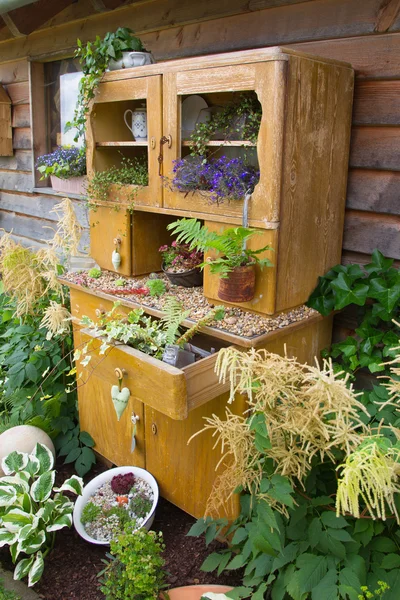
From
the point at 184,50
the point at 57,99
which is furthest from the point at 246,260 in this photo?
the point at 57,99

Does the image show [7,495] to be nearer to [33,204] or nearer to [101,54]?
[101,54]

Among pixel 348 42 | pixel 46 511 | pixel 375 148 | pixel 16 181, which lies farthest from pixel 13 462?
pixel 16 181

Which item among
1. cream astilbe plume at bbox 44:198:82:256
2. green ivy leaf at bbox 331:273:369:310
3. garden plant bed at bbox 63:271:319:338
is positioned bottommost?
garden plant bed at bbox 63:271:319:338

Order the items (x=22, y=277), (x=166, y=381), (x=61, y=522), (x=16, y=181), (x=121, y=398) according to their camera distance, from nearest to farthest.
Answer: (x=166, y=381)
(x=121, y=398)
(x=61, y=522)
(x=22, y=277)
(x=16, y=181)

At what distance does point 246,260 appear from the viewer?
2.14 m

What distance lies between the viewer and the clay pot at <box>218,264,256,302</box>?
212 cm

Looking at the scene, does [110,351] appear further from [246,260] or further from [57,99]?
[57,99]

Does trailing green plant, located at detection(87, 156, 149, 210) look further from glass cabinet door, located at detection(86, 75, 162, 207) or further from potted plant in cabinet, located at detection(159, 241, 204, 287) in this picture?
potted plant in cabinet, located at detection(159, 241, 204, 287)

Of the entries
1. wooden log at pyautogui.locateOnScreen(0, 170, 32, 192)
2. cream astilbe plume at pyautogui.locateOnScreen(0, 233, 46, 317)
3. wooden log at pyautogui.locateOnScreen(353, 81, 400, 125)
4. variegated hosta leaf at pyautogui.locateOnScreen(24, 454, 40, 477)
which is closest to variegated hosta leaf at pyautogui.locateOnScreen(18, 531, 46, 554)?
variegated hosta leaf at pyautogui.locateOnScreen(24, 454, 40, 477)

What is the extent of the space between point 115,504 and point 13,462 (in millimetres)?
535

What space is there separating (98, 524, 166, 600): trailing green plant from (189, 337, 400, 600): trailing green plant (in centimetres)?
34

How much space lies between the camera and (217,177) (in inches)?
84.9

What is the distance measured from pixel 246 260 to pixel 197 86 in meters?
0.74

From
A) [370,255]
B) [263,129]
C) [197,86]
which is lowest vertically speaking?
[370,255]
